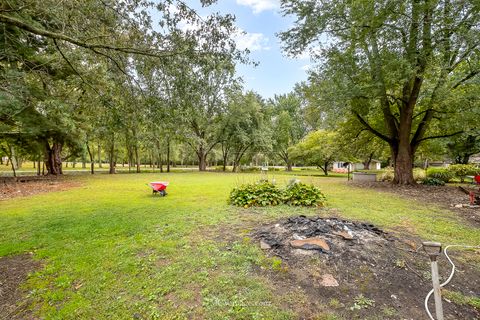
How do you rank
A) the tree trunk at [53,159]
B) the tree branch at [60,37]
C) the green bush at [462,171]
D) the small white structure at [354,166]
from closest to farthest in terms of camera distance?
the tree branch at [60,37], the green bush at [462,171], the tree trunk at [53,159], the small white structure at [354,166]

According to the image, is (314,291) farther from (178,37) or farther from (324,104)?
(324,104)

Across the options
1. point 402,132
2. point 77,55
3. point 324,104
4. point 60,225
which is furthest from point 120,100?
point 402,132

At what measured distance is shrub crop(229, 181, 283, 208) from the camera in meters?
6.81

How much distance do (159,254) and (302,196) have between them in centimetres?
468

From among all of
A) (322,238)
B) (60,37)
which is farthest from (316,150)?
(60,37)

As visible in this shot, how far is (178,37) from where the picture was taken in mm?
4352

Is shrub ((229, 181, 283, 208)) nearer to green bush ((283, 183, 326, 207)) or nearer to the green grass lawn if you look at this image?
green bush ((283, 183, 326, 207))

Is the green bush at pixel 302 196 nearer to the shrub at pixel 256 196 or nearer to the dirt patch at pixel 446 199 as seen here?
the shrub at pixel 256 196

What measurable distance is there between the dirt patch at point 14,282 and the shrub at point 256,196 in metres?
4.62

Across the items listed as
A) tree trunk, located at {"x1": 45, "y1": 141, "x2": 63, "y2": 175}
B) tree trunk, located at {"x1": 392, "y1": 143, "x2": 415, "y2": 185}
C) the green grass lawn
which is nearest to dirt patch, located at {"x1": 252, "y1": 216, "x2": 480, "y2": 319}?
the green grass lawn

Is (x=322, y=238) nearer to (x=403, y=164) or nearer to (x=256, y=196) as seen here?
(x=256, y=196)

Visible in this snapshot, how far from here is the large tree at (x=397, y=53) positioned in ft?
25.0

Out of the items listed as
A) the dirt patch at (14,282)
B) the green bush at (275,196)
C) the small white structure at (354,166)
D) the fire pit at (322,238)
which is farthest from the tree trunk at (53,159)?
the small white structure at (354,166)

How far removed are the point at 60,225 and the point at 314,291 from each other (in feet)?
17.3
